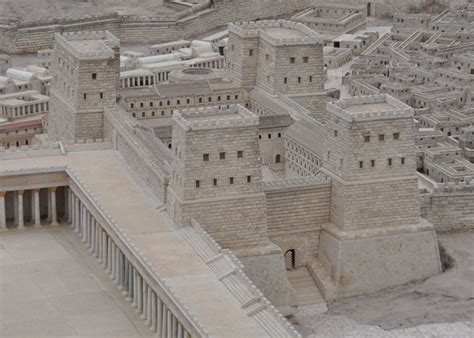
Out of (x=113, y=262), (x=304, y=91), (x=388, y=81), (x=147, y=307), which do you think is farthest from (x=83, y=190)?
(x=388, y=81)

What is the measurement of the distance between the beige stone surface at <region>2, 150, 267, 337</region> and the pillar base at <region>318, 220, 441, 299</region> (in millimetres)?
7995

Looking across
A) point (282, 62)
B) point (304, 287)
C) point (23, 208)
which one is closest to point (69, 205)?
point (23, 208)

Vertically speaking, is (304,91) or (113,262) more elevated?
(304,91)

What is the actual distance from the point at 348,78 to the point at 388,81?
14.6 ft

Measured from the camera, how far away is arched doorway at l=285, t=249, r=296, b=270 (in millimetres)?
77125

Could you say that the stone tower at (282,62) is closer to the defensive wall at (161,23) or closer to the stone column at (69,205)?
the stone column at (69,205)

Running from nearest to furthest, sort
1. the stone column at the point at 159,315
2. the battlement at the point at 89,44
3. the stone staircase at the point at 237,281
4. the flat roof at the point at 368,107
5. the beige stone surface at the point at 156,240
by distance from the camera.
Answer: the stone staircase at the point at 237,281
the beige stone surface at the point at 156,240
the stone column at the point at 159,315
the flat roof at the point at 368,107
the battlement at the point at 89,44

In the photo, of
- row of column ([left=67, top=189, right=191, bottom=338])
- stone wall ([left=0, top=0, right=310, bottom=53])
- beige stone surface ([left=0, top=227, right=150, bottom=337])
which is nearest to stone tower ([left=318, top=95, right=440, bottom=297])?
row of column ([left=67, top=189, right=191, bottom=338])

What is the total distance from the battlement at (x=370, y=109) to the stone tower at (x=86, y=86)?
18294mm

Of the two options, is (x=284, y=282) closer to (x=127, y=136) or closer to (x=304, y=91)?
(x=127, y=136)

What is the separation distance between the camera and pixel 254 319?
208ft

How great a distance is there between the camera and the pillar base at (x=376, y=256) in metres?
74.9

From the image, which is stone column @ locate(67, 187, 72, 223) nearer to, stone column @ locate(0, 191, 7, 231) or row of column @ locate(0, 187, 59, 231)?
row of column @ locate(0, 187, 59, 231)

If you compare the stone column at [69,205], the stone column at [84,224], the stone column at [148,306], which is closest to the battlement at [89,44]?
the stone column at [69,205]
